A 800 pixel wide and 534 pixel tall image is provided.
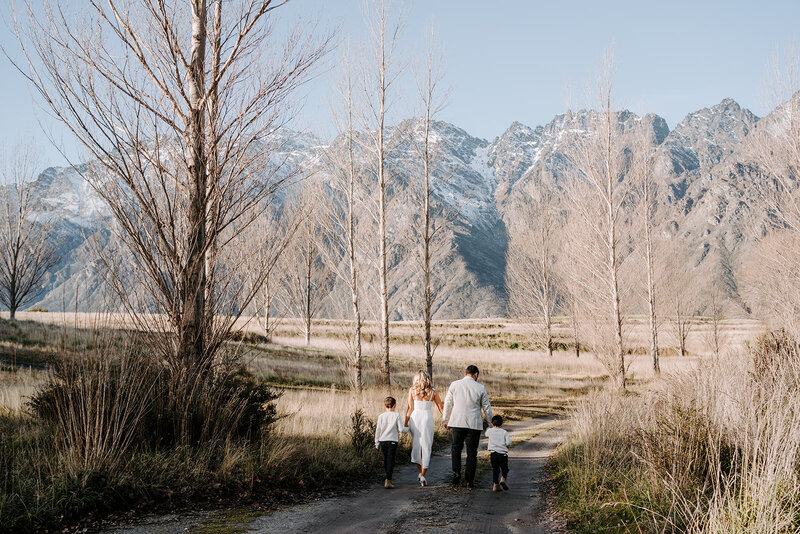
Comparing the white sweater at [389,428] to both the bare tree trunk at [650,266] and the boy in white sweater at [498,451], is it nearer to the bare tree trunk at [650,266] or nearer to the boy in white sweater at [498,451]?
the boy in white sweater at [498,451]

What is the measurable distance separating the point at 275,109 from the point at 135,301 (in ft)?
11.2

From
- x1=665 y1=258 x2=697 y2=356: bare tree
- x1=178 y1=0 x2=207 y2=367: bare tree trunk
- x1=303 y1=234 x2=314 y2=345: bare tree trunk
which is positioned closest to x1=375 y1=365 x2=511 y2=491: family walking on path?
x1=178 y1=0 x2=207 y2=367: bare tree trunk

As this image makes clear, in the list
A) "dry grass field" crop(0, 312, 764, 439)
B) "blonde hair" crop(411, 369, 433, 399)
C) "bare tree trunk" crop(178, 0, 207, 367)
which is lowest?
"dry grass field" crop(0, 312, 764, 439)

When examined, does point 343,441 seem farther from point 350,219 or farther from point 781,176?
point 781,176

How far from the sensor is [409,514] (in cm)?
637

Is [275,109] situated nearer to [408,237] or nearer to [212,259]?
[212,259]

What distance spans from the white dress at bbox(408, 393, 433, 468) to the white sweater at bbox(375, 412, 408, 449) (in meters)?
0.41

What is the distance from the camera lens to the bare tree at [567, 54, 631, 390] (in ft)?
62.8

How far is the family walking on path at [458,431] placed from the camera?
334 inches

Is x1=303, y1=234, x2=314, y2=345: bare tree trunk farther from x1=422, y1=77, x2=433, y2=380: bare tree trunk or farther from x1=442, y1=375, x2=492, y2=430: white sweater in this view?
x1=442, y1=375, x2=492, y2=430: white sweater

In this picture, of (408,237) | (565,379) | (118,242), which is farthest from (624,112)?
(118,242)

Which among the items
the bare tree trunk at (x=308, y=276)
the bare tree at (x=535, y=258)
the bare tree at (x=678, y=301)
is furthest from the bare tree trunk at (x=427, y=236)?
the bare tree at (x=678, y=301)

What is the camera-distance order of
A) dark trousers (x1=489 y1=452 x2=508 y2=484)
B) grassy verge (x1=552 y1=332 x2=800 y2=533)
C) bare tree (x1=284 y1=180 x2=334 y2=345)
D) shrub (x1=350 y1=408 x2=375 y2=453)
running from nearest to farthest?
1. grassy verge (x1=552 y1=332 x2=800 y2=533)
2. dark trousers (x1=489 y1=452 x2=508 y2=484)
3. shrub (x1=350 y1=408 x2=375 y2=453)
4. bare tree (x1=284 y1=180 x2=334 y2=345)

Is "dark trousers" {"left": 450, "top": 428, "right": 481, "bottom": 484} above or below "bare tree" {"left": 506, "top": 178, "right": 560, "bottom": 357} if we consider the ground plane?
below
